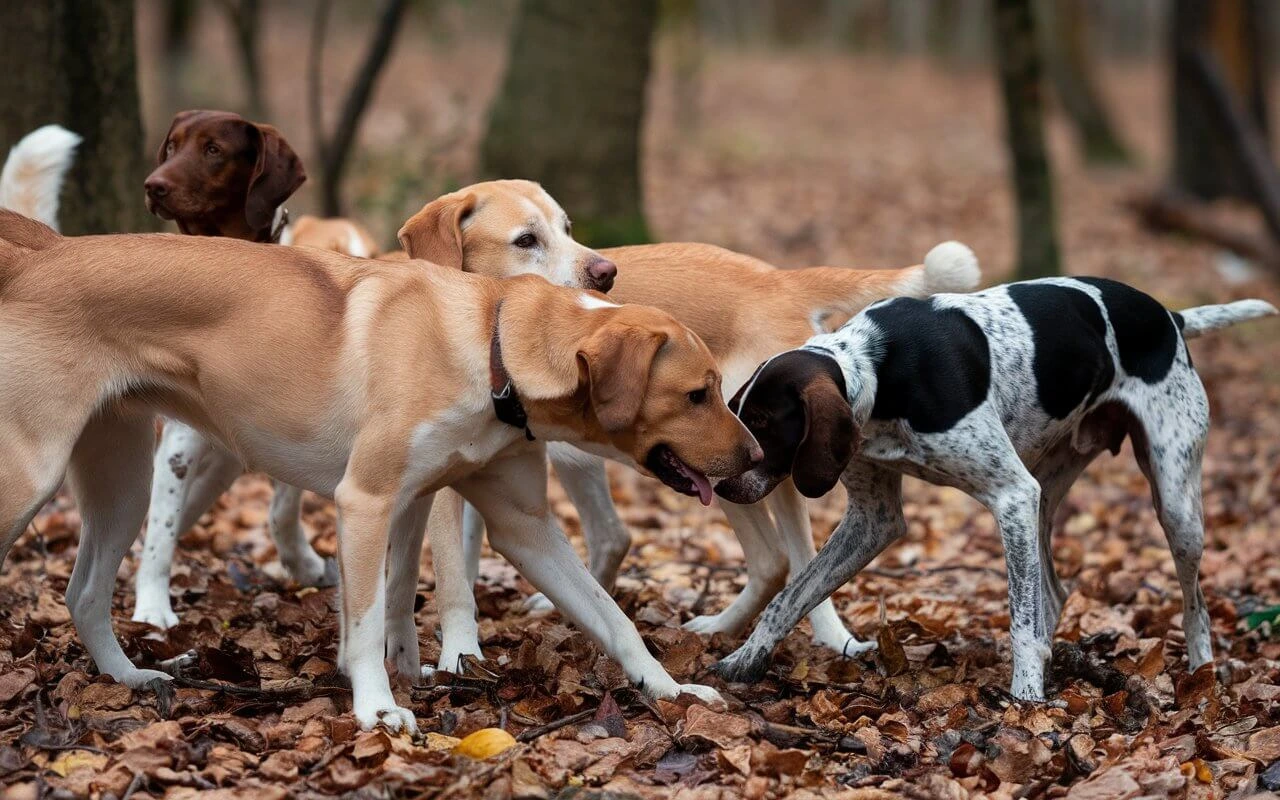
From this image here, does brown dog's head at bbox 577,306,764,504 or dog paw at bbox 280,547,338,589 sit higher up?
brown dog's head at bbox 577,306,764,504

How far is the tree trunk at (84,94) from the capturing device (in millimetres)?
6887

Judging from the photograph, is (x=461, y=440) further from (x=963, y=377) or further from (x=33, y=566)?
(x=33, y=566)

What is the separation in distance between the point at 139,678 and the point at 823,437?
2.35 metres

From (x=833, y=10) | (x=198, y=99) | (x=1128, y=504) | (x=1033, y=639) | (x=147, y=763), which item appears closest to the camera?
(x=147, y=763)

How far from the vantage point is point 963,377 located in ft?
16.0

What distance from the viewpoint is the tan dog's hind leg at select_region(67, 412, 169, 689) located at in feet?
15.3

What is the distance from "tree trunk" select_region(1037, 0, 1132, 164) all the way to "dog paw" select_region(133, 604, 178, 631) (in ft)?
67.1

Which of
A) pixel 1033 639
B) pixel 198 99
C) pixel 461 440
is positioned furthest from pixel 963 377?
pixel 198 99

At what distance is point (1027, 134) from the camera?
481 inches

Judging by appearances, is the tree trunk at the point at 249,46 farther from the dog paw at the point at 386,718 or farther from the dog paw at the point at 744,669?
the dog paw at the point at 386,718

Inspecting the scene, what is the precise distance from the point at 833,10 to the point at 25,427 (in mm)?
43458

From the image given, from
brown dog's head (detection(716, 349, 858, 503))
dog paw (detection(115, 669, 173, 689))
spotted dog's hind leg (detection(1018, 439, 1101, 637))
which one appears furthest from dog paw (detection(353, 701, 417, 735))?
spotted dog's hind leg (detection(1018, 439, 1101, 637))

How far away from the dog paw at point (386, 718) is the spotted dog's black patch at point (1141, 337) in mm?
2869

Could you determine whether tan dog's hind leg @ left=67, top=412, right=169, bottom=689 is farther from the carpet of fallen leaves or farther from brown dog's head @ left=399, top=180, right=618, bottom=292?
brown dog's head @ left=399, top=180, right=618, bottom=292
